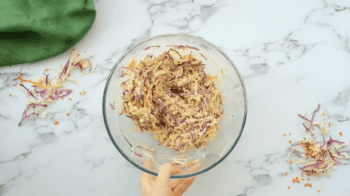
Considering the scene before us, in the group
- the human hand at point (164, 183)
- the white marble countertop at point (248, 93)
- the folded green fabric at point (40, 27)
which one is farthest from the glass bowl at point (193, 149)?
the folded green fabric at point (40, 27)

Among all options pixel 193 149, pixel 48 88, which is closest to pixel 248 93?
pixel 193 149

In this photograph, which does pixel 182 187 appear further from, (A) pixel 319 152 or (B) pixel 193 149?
(A) pixel 319 152

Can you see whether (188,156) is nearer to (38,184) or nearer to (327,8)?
(38,184)

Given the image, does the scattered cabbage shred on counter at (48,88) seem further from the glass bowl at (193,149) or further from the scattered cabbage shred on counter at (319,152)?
the scattered cabbage shred on counter at (319,152)

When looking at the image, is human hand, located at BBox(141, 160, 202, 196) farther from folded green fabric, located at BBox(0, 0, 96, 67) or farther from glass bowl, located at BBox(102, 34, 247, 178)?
folded green fabric, located at BBox(0, 0, 96, 67)

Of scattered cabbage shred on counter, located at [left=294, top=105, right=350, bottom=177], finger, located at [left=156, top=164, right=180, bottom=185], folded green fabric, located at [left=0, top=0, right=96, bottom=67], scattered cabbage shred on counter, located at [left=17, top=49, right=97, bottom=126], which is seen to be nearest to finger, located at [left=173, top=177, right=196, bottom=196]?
finger, located at [left=156, top=164, right=180, bottom=185]

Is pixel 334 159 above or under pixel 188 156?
under

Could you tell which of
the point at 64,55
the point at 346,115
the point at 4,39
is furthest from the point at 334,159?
the point at 4,39
